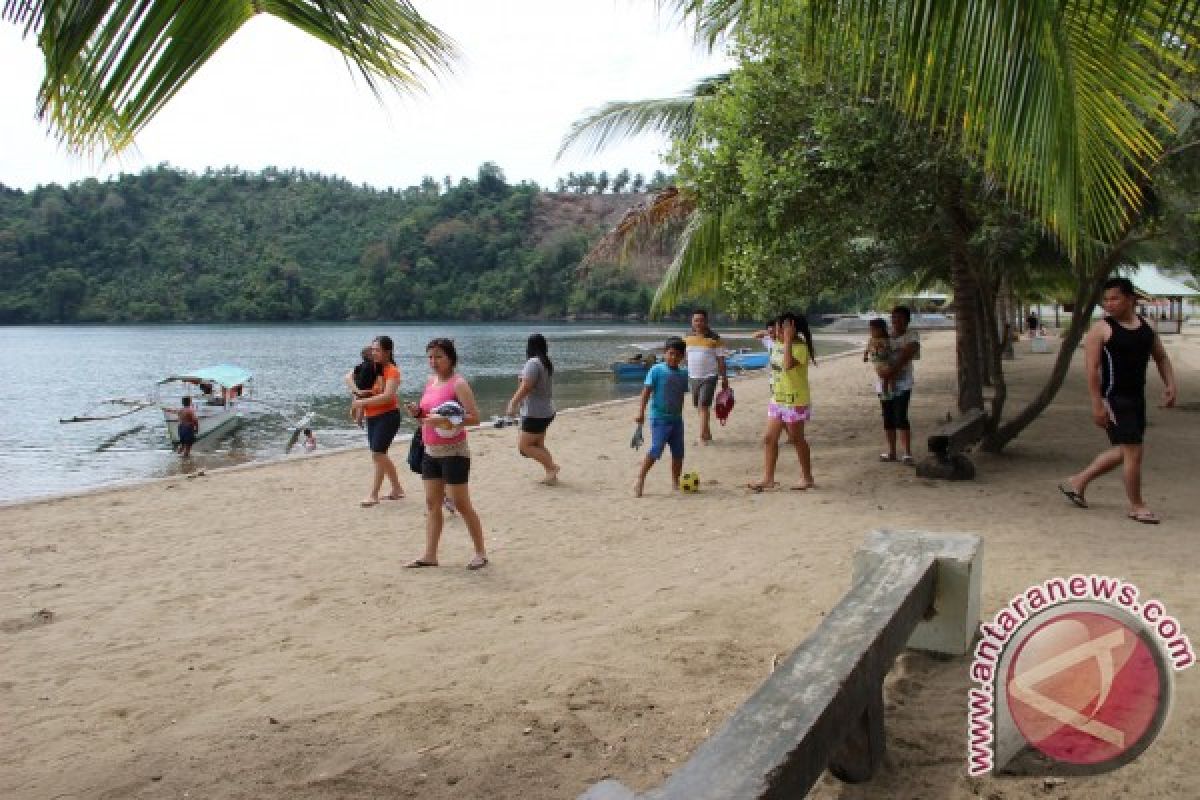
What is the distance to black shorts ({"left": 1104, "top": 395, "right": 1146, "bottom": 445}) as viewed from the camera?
19.2ft

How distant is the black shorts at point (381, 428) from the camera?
8.21m

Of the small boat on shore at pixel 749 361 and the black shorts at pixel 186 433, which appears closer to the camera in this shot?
the black shorts at pixel 186 433

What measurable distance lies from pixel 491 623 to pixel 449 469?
139 cm

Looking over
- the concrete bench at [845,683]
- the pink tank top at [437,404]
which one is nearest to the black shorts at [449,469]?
the pink tank top at [437,404]

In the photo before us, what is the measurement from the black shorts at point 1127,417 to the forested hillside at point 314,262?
Result: 82.7 meters

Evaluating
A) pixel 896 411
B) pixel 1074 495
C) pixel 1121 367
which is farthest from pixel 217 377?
pixel 1121 367

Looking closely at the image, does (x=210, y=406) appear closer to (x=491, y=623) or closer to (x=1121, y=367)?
(x=491, y=623)

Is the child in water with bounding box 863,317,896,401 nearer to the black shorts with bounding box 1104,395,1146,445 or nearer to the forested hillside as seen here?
the black shorts with bounding box 1104,395,1146,445

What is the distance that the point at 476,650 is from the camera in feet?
14.5

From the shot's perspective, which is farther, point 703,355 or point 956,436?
point 703,355

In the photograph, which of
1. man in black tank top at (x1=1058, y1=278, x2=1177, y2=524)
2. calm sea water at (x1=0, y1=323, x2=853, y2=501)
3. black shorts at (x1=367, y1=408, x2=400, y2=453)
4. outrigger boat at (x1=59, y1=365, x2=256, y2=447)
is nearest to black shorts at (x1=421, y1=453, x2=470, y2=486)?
black shorts at (x1=367, y1=408, x2=400, y2=453)

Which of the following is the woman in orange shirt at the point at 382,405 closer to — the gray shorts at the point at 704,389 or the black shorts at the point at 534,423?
the black shorts at the point at 534,423

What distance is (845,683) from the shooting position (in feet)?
8.47

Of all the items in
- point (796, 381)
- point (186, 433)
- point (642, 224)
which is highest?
point (642, 224)
